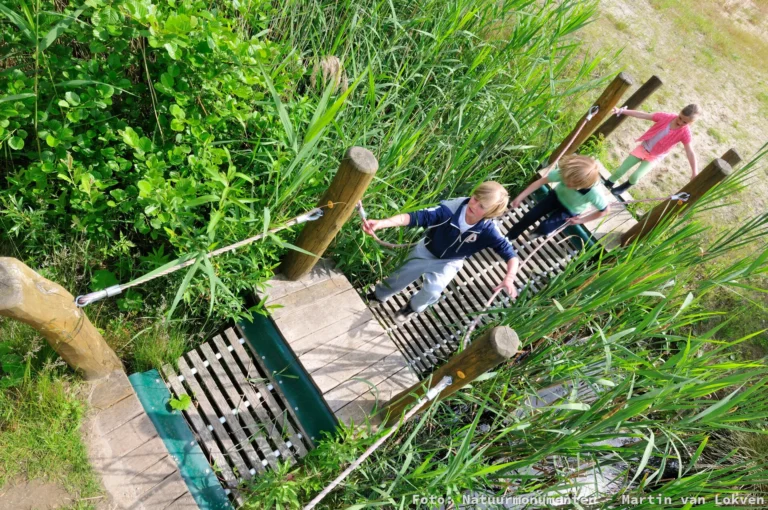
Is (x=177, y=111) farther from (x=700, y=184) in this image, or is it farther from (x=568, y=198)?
(x=700, y=184)

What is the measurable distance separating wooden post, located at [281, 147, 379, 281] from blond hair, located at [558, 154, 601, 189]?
5.39 ft

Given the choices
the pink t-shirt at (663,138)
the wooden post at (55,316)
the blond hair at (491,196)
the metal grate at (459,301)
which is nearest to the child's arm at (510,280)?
the metal grate at (459,301)

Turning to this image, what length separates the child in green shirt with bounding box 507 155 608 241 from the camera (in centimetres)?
317

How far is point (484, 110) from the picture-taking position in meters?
3.44

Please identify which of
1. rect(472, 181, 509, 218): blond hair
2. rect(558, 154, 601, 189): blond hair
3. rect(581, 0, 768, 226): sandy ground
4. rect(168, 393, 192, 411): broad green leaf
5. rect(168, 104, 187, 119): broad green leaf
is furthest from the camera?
rect(581, 0, 768, 226): sandy ground

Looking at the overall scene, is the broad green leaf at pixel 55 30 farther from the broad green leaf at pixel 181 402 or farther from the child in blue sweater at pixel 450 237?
the broad green leaf at pixel 181 402

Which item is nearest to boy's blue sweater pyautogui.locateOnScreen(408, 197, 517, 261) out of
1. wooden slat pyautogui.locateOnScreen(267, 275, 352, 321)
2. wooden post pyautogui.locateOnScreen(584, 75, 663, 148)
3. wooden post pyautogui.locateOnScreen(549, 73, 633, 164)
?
wooden slat pyautogui.locateOnScreen(267, 275, 352, 321)

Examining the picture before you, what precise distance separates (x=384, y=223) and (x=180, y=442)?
145 cm

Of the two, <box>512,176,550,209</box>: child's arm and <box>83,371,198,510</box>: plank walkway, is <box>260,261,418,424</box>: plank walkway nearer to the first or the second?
<box>83,371,198,510</box>: plank walkway

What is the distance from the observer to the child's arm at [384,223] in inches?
98.0

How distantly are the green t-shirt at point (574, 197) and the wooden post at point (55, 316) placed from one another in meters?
2.91

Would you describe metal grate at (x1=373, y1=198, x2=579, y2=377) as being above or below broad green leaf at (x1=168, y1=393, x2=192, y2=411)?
below

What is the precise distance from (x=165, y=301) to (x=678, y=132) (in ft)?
13.4

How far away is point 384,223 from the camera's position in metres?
2.52
